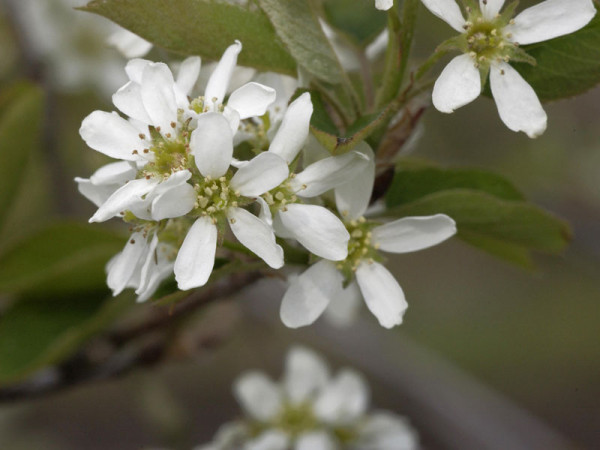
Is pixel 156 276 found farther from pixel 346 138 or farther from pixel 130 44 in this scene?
pixel 130 44

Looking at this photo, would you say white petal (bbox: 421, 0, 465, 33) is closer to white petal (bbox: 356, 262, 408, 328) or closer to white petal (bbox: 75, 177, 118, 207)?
white petal (bbox: 356, 262, 408, 328)

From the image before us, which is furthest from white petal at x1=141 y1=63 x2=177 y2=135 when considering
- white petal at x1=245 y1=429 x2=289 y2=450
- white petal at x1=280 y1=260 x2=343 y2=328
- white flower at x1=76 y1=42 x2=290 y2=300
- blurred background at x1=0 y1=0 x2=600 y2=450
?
white petal at x1=245 y1=429 x2=289 y2=450

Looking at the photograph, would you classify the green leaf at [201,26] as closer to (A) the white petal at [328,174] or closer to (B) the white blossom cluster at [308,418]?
(A) the white petal at [328,174]

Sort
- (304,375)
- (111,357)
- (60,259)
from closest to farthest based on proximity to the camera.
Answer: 1. (60,259)
2. (111,357)
3. (304,375)

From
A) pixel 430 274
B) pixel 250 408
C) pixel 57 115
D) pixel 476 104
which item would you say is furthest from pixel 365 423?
pixel 430 274

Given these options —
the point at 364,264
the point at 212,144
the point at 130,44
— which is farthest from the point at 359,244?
the point at 130,44

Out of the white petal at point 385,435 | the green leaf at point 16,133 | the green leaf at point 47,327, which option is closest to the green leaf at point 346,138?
the green leaf at point 47,327
